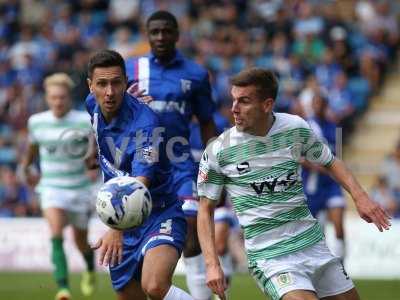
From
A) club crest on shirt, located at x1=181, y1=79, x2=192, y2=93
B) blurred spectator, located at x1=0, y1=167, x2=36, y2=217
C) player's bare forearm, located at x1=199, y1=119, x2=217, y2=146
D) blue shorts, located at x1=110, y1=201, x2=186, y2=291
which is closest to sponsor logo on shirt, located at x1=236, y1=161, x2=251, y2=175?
blue shorts, located at x1=110, y1=201, x2=186, y2=291

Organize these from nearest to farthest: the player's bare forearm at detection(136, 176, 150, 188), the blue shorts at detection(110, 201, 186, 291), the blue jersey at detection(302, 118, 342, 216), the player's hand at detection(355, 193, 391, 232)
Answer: the player's hand at detection(355, 193, 391, 232), the player's bare forearm at detection(136, 176, 150, 188), the blue shorts at detection(110, 201, 186, 291), the blue jersey at detection(302, 118, 342, 216)

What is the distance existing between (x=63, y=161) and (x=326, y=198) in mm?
3373

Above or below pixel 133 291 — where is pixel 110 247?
above

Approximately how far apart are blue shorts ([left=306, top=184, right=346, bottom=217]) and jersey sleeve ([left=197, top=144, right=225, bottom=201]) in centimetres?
649

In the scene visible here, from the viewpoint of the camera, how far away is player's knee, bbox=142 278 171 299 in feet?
23.8

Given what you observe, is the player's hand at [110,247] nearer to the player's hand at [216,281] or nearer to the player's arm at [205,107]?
the player's hand at [216,281]

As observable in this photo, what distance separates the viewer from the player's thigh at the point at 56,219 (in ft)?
39.8

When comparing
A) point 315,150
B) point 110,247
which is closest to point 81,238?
point 110,247

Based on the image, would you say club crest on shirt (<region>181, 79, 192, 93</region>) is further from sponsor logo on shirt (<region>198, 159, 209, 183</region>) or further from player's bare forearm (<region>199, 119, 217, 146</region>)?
sponsor logo on shirt (<region>198, 159, 209, 183</region>)

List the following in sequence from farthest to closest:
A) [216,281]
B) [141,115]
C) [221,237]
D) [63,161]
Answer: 1. [63,161]
2. [221,237]
3. [141,115]
4. [216,281]

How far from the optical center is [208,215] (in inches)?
274

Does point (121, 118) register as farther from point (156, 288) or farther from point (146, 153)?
point (156, 288)

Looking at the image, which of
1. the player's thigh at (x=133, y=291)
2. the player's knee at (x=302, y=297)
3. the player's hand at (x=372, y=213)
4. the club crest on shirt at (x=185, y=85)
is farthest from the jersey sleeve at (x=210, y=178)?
the club crest on shirt at (x=185, y=85)

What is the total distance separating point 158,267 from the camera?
24.1ft
